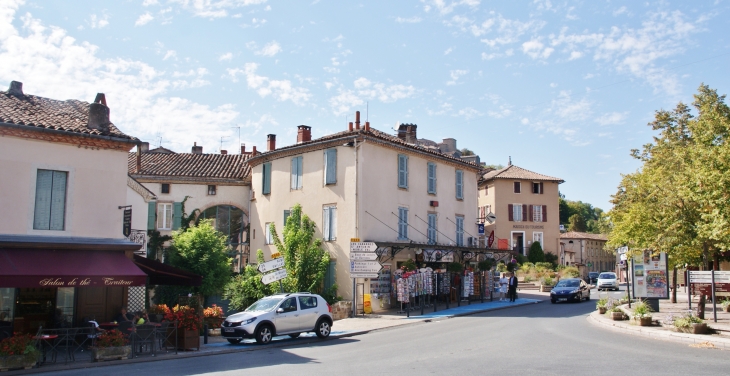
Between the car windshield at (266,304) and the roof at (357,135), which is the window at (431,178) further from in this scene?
the car windshield at (266,304)

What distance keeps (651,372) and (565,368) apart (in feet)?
5.13

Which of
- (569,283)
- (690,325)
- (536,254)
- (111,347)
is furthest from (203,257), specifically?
(536,254)

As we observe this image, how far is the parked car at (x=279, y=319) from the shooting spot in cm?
1886

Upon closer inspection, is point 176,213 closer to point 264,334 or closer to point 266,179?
point 266,179

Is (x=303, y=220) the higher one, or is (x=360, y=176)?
(x=360, y=176)

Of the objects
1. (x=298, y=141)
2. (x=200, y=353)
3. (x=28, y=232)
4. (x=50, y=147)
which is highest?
(x=298, y=141)

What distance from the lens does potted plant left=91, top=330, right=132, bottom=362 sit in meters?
15.5

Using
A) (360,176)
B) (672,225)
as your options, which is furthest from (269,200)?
(672,225)

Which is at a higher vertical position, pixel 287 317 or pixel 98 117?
pixel 98 117

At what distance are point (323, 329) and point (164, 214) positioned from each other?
20.2 m

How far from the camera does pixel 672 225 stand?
2152 centimetres

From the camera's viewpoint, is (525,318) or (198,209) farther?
(198,209)

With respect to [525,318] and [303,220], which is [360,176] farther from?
[525,318]

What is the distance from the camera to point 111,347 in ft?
51.8
